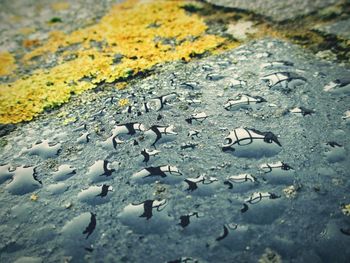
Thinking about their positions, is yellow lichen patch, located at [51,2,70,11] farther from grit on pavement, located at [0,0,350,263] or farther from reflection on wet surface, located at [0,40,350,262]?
reflection on wet surface, located at [0,40,350,262]

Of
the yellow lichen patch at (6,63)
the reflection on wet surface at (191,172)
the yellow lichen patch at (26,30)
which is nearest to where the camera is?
the reflection on wet surface at (191,172)

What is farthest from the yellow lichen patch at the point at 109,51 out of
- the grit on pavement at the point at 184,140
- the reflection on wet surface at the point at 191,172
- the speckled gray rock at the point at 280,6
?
the speckled gray rock at the point at 280,6

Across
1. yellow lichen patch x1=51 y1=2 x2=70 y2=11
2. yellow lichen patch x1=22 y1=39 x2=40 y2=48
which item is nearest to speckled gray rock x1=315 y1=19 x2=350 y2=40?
yellow lichen patch x1=22 y1=39 x2=40 y2=48

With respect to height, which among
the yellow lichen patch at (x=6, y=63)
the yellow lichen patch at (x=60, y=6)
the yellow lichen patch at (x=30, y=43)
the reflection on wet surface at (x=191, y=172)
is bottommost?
the reflection on wet surface at (x=191, y=172)

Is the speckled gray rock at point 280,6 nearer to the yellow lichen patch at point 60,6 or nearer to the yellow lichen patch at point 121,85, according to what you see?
the yellow lichen patch at point 121,85

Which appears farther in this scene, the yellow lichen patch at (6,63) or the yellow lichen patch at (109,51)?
the yellow lichen patch at (6,63)

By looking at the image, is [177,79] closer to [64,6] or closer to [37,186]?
[37,186]

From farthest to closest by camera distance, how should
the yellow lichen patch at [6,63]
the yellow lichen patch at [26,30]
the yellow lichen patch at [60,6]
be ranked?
the yellow lichen patch at [60,6] < the yellow lichen patch at [26,30] < the yellow lichen patch at [6,63]

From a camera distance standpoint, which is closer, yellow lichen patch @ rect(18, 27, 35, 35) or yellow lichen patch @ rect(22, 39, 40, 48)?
yellow lichen patch @ rect(22, 39, 40, 48)
